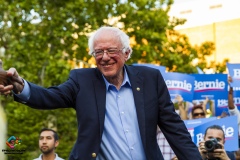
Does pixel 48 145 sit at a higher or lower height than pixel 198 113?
lower

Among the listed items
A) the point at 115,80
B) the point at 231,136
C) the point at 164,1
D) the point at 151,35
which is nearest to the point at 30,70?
the point at 151,35

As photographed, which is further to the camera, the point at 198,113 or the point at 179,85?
the point at 179,85

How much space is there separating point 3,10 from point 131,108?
16.4 metres

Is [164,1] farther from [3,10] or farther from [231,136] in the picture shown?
[231,136]

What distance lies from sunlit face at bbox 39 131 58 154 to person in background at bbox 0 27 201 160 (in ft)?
16.8

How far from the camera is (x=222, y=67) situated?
88.7 ft

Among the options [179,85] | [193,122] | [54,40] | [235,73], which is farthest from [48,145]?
[54,40]

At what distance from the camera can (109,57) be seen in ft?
14.6

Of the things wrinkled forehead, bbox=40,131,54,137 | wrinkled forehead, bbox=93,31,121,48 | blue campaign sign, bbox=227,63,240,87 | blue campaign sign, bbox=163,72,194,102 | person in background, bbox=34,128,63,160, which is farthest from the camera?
blue campaign sign, bbox=227,63,240,87

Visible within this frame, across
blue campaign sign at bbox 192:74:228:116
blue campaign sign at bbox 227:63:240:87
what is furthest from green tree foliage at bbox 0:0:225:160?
blue campaign sign at bbox 227:63:240:87

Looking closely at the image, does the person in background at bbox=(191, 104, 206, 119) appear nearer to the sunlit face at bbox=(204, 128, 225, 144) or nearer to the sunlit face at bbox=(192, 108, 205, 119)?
the sunlit face at bbox=(192, 108, 205, 119)

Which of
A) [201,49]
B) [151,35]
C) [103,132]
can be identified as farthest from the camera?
[201,49]

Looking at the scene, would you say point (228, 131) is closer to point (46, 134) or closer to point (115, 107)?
point (46, 134)

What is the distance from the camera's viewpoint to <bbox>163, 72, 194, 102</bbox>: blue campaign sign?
12.0m
